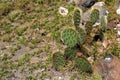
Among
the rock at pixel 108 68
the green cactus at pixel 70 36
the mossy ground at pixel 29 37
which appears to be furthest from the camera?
the mossy ground at pixel 29 37

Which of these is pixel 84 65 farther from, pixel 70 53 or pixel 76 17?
pixel 76 17

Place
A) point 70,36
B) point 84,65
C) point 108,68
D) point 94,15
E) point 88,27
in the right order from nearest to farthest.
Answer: point 108,68 → point 84,65 → point 70,36 → point 94,15 → point 88,27

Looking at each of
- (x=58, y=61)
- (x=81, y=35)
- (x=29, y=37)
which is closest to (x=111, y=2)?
(x=81, y=35)

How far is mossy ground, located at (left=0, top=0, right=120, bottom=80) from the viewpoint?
10938 mm

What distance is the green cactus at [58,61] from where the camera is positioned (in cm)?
1051

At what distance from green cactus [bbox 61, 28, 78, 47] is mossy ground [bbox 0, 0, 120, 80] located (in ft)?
3.31

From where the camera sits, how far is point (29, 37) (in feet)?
42.9

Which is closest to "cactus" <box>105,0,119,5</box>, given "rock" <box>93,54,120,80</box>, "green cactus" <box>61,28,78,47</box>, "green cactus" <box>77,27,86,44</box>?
"green cactus" <box>77,27,86,44</box>

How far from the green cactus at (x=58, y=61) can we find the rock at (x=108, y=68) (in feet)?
3.84

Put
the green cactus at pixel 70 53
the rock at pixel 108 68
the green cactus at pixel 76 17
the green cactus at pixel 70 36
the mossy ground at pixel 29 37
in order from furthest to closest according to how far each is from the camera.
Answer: the green cactus at pixel 76 17
the mossy ground at pixel 29 37
the green cactus at pixel 70 53
the green cactus at pixel 70 36
the rock at pixel 108 68

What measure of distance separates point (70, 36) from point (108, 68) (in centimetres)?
170

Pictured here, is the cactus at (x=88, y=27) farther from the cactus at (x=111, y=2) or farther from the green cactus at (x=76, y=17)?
the cactus at (x=111, y=2)

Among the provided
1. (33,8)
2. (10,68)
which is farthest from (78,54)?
(33,8)

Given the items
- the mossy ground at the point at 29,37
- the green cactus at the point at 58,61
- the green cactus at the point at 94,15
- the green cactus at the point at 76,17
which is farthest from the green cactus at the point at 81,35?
the mossy ground at the point at 29,37
